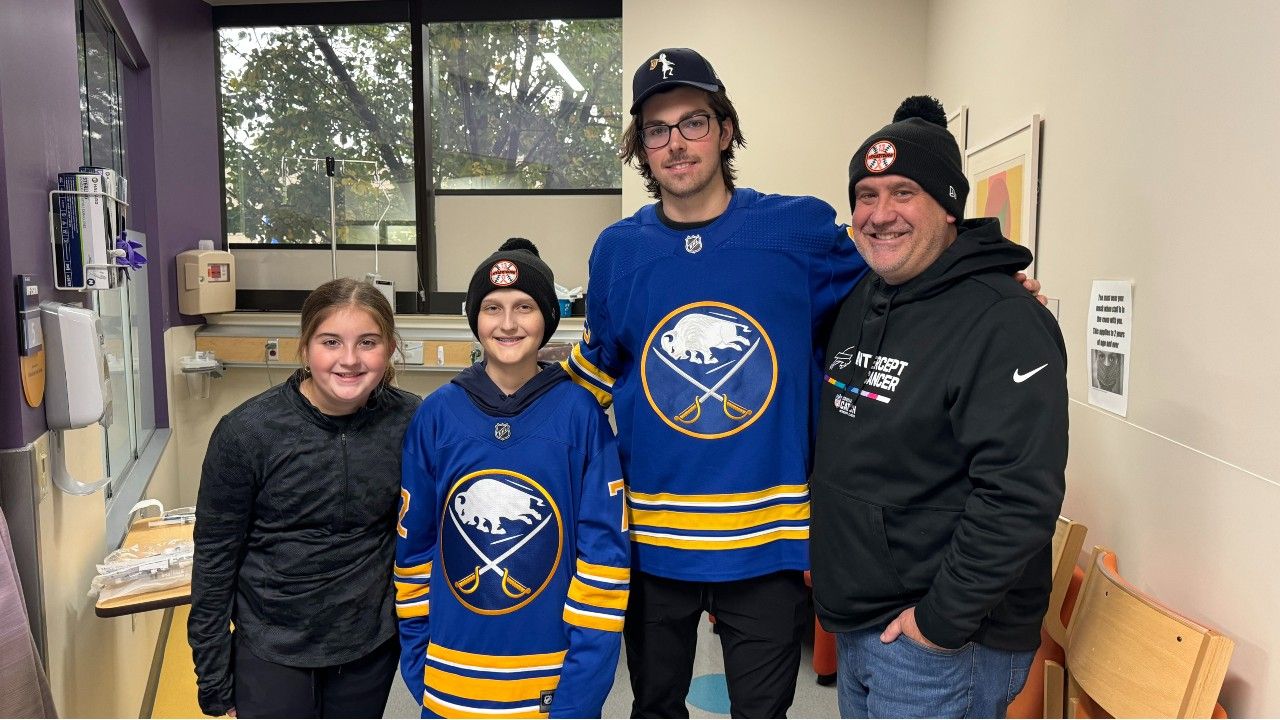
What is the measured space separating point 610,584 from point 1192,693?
1008 mm

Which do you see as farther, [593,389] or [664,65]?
[593,389]

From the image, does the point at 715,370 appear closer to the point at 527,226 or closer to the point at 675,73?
the point at 675,73

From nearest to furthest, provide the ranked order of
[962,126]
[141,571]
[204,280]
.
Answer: [141,571] < [962,126] < [204,280]

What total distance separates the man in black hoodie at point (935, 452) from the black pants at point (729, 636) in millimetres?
110

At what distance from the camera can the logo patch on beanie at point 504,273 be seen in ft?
5.15

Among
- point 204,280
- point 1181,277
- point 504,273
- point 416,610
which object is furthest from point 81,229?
point 1181,277

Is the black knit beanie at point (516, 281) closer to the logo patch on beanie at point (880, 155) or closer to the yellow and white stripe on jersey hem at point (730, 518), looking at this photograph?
the yellow and white stripe on jersey hem at point (730, 518)

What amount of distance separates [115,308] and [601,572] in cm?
257

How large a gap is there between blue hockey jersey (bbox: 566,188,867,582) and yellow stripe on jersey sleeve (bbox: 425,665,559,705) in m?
0.29

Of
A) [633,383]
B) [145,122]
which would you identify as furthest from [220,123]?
[633,383]

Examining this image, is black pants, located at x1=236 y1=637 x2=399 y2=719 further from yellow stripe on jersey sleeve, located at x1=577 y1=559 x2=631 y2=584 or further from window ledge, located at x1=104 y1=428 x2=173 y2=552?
window ledge, located at x1=104 y1=428 x2=173 y2=552

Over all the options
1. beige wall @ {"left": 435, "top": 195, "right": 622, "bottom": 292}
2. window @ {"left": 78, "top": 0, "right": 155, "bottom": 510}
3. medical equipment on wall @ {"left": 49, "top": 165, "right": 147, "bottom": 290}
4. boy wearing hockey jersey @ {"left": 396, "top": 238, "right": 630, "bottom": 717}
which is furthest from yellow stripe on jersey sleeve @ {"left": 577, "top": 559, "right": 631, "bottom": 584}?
beige wall @ {"left": 435, "top": 195, "right": 622, "bottom": 292}

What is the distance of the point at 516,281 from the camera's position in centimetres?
157

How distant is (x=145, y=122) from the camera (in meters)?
3.62
